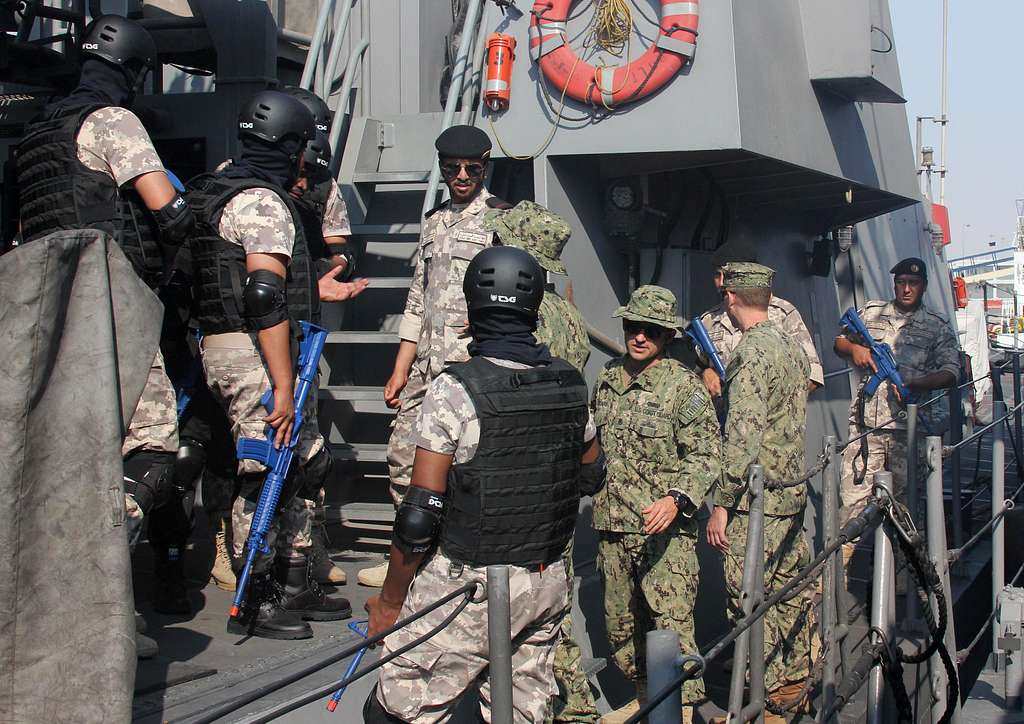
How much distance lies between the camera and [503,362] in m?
2.92

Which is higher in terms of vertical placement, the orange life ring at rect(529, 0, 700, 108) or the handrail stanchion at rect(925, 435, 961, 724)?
the orange life ring at rect(529, 0, 700, 108)

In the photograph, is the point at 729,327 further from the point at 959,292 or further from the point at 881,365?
the point at 959,292

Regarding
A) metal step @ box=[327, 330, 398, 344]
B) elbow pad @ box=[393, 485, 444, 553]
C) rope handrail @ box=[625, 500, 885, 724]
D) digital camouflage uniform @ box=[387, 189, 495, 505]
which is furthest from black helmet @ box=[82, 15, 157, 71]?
rope handrail @ box=[625, 500, 885, 724]

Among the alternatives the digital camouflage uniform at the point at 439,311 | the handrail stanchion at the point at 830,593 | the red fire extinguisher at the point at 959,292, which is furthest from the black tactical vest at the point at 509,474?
the red fire extinguisher at the point at 959,292

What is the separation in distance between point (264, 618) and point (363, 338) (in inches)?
63.2

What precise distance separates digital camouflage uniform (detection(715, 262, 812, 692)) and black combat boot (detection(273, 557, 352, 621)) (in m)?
1.52

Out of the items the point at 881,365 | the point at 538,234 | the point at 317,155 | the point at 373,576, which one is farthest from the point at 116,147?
the point at 881,365

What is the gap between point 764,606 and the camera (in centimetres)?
264

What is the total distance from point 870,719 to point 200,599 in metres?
2.42

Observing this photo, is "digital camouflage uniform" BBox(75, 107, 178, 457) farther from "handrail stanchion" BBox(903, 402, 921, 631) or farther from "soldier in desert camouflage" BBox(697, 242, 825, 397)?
"handrail stanchion" BBox(903, 402, 921, 631)

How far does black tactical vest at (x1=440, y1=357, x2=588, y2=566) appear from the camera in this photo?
281 centimetres

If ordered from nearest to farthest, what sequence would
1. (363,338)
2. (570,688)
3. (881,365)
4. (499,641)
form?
(499,641) < (570,688) < (363,338) < (881,365)

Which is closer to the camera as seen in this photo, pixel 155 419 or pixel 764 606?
pixel 764 606

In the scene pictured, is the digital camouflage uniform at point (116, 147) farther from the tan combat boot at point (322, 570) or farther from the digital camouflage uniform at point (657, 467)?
the digital camouflage uniform at point (657, 467)
